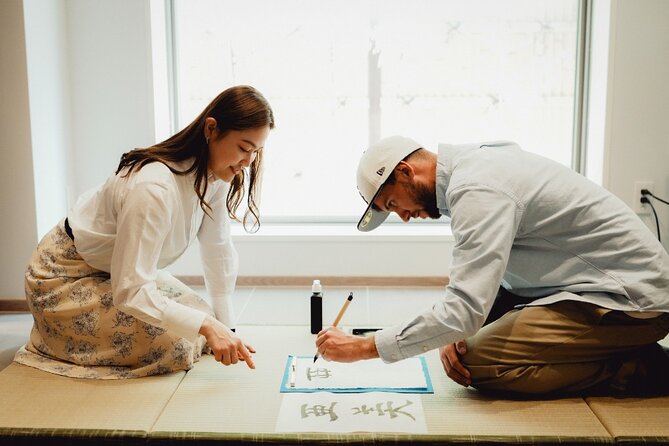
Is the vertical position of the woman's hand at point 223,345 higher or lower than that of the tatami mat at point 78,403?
higher

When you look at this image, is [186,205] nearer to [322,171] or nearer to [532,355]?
[532,355]

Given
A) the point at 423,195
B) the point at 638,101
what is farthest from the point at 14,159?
the point at 638,101

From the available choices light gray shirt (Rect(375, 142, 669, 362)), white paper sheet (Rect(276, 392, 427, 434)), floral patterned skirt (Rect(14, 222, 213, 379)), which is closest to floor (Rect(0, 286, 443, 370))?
floral patterned skirt (Rect(14, 222, 213, 379))

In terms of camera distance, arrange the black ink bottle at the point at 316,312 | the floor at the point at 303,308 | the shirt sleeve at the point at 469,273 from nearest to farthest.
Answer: the shirt sleeve at the point at 469,273
the black ink bottle at the point at 316,312
the floor at the point at 303,308

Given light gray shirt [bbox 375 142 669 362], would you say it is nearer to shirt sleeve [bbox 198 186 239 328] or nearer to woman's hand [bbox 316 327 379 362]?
woman's hand [bbox 316 327 379 362]

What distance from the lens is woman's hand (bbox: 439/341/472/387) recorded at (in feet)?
6.50

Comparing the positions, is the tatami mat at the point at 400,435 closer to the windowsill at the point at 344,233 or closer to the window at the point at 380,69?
the windowsill at the point at 344,233

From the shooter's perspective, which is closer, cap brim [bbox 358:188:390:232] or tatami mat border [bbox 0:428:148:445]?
tatami mat border [bbox 0:428:148:445]

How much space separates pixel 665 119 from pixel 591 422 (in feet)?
6.64

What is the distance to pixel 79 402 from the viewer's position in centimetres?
196

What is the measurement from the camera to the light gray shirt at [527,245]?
67.2 inches

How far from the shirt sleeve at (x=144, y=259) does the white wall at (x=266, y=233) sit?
4.26ft

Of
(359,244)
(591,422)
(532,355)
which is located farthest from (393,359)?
(359,244)

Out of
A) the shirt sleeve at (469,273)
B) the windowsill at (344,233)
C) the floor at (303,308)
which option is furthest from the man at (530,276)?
the windowsill at (344,233)
